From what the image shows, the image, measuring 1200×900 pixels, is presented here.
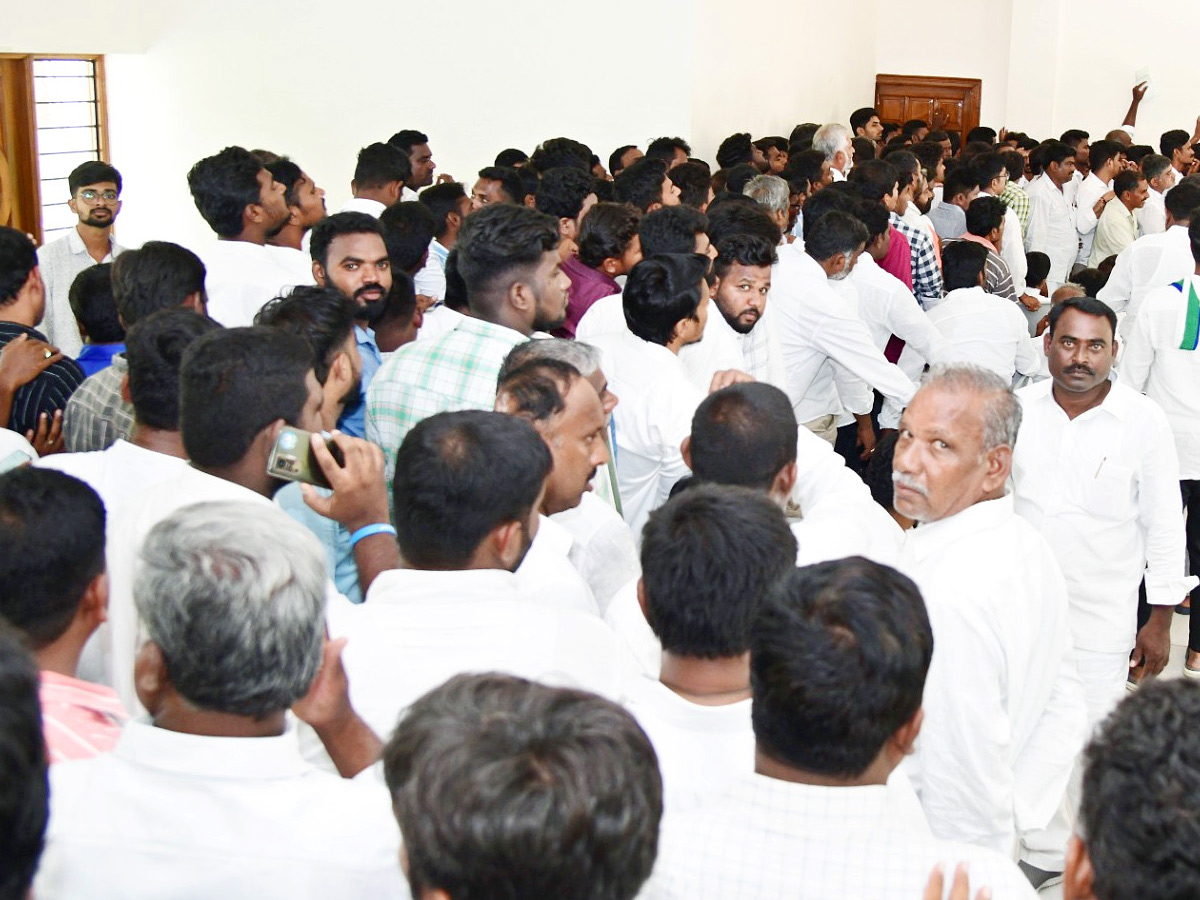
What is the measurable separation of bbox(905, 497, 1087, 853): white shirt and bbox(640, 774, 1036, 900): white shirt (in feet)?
2.78

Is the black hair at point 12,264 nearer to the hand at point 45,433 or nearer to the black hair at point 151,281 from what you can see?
the black hair at point 151,281

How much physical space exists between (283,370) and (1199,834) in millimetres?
1829

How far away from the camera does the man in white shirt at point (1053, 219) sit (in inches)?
381

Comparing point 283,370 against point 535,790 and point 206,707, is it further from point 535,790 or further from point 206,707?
point 535,790

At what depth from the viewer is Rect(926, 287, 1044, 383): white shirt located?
18.2 feet

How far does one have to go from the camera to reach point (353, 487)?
2523 millimetres

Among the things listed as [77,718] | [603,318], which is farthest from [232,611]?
[603,318]

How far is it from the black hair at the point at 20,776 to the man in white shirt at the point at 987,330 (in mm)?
4855

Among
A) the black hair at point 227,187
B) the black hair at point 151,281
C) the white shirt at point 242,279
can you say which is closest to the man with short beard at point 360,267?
the white shirt at point 242,279

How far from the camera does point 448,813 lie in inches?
47.5

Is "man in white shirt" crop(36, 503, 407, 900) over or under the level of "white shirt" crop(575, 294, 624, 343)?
under

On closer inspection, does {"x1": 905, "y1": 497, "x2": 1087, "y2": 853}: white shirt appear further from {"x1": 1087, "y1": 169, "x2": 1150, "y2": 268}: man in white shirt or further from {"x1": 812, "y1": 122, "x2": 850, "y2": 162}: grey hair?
{"x1": 1087, "y1": 169, "x2": 1150, "y2": 268}: man in white shirt

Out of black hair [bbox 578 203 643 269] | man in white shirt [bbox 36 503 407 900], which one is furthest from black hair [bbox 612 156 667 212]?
man in white shirt [bbox 36 503 407 900]

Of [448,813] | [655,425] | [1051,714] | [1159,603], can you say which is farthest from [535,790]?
[1159,603]
